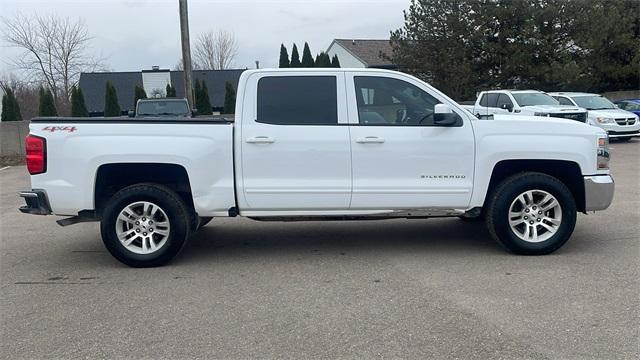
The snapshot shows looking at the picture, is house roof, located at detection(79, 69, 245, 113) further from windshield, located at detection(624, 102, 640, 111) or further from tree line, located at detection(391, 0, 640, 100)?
windshield, located at detection(624, 102, 640, 111)

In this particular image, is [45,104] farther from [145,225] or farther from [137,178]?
[145,225]

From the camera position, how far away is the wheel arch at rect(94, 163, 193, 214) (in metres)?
5.68

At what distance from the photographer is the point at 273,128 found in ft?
18.5

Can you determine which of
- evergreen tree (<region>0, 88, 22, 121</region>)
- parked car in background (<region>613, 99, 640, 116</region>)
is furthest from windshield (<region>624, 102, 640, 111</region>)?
evergreen tree (<region>0, 88, 22, 121</region>)

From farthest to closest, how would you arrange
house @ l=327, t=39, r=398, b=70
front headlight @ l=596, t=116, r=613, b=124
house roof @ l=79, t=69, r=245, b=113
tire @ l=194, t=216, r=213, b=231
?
house @ l=327, t=39, r=398, b=70
house roof @ l=79, t=69, r=245, b=113
front headlight @ l=596, t=116, r=613, b=124
tire @ l=194, t=216, r=213, b=231

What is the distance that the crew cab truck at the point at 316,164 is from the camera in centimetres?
554

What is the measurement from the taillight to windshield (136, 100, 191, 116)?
11.1 metres

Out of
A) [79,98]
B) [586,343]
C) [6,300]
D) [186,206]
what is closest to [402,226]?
[186,206]

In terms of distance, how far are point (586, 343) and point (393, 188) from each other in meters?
2.43

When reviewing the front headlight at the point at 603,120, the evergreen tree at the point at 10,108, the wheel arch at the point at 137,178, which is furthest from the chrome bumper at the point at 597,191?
the evergreen tree at the point at 10,108

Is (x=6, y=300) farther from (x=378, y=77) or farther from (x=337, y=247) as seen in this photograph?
(x=378, y=77)

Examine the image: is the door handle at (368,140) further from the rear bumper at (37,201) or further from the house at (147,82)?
the house at (147,82)

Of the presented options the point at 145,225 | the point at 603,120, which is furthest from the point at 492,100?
the point at 145,225

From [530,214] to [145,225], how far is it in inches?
157
